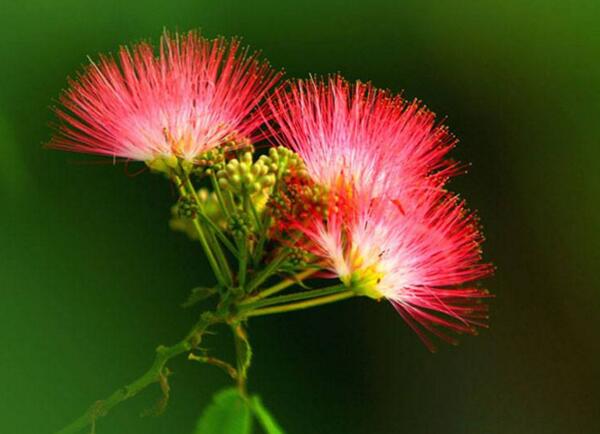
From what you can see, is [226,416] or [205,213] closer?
[226,416]

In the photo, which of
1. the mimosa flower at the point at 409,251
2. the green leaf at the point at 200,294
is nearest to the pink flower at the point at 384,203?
the mimosa flower at the point at 409,251

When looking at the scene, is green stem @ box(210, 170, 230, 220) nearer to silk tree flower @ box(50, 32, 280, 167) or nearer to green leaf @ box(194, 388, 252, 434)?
silk tree flower @ box(50, 32, 280, 167)

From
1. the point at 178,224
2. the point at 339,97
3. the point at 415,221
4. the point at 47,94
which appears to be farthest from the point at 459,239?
the point at 47,94

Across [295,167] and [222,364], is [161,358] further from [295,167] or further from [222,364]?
[295,167]

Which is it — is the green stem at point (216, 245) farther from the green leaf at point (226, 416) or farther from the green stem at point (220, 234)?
the green leaf at point (226, 416)

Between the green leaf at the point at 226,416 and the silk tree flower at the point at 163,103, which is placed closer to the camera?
the green leaf at the point at 226,416

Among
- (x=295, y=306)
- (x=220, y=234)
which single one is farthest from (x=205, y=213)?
(x=295, y=306)
